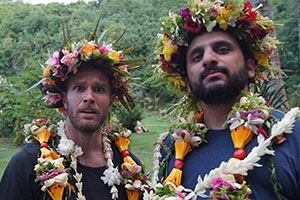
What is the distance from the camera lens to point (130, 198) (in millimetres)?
2947

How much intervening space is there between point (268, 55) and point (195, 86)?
2.24 ft

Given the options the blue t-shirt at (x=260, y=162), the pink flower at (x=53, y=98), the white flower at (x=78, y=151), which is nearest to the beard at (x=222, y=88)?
the blue t-shirt at (x=260, y=162)

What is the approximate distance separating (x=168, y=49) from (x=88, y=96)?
2.51 feet

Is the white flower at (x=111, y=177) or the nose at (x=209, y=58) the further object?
the white flower at (x=111, y=177)

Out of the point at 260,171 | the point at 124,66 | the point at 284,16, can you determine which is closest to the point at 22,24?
the point at 284,16

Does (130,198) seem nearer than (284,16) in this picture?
Yes

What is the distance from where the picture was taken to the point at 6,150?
8.76 meters

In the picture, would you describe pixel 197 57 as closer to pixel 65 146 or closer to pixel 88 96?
pixel 88 96

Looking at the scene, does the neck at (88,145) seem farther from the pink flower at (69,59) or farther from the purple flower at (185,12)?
the purple flower at (185,12)

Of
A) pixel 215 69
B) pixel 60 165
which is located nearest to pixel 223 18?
pixel 215 69

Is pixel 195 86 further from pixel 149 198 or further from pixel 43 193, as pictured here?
pixel 43 193

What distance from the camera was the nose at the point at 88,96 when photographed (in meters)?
2.81

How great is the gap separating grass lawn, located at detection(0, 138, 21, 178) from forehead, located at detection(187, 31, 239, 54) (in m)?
5.95

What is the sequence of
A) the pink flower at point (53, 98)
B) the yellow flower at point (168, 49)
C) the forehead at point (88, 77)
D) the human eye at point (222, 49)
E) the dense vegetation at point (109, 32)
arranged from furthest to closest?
the dense vegetation at point (109, 32)
the pink flower at point (53, 98)
the forehead at point (88, 77)
the yellow flower at point (168, 49)
the human eye at point (222, 49)
